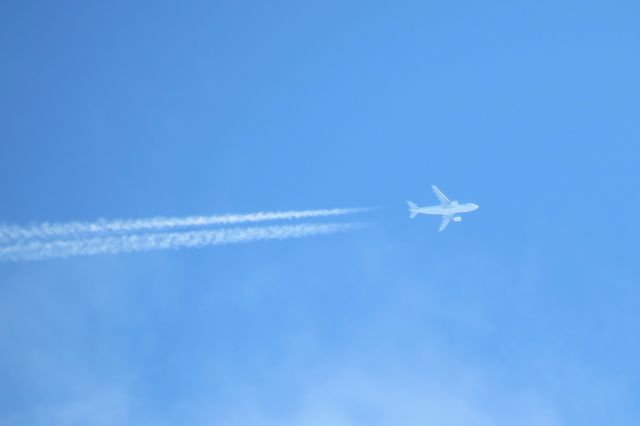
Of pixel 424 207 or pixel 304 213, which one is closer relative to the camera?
pixel 304 213

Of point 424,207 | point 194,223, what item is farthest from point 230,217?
point 424,207

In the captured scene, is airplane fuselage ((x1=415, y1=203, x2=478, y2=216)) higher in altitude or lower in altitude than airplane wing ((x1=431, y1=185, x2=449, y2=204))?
lower

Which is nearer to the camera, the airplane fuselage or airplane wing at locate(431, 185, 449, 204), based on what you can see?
the airplane fuselage

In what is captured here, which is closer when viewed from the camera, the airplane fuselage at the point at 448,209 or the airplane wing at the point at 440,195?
the airplane fuselage at the point at 448,209

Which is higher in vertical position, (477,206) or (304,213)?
(477,206)

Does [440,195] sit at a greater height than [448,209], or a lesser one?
greater

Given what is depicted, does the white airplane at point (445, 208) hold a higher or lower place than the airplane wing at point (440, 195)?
lower

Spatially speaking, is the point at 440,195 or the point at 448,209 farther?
the point at 440,195

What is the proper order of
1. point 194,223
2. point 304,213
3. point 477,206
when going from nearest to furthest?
point 194,223
point 304,213
point 477,206

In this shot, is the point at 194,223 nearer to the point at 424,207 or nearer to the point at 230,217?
the point at 230,217

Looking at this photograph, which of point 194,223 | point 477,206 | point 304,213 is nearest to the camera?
point 194,223

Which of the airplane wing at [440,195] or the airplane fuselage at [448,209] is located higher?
the airplane wing at [440,195]
